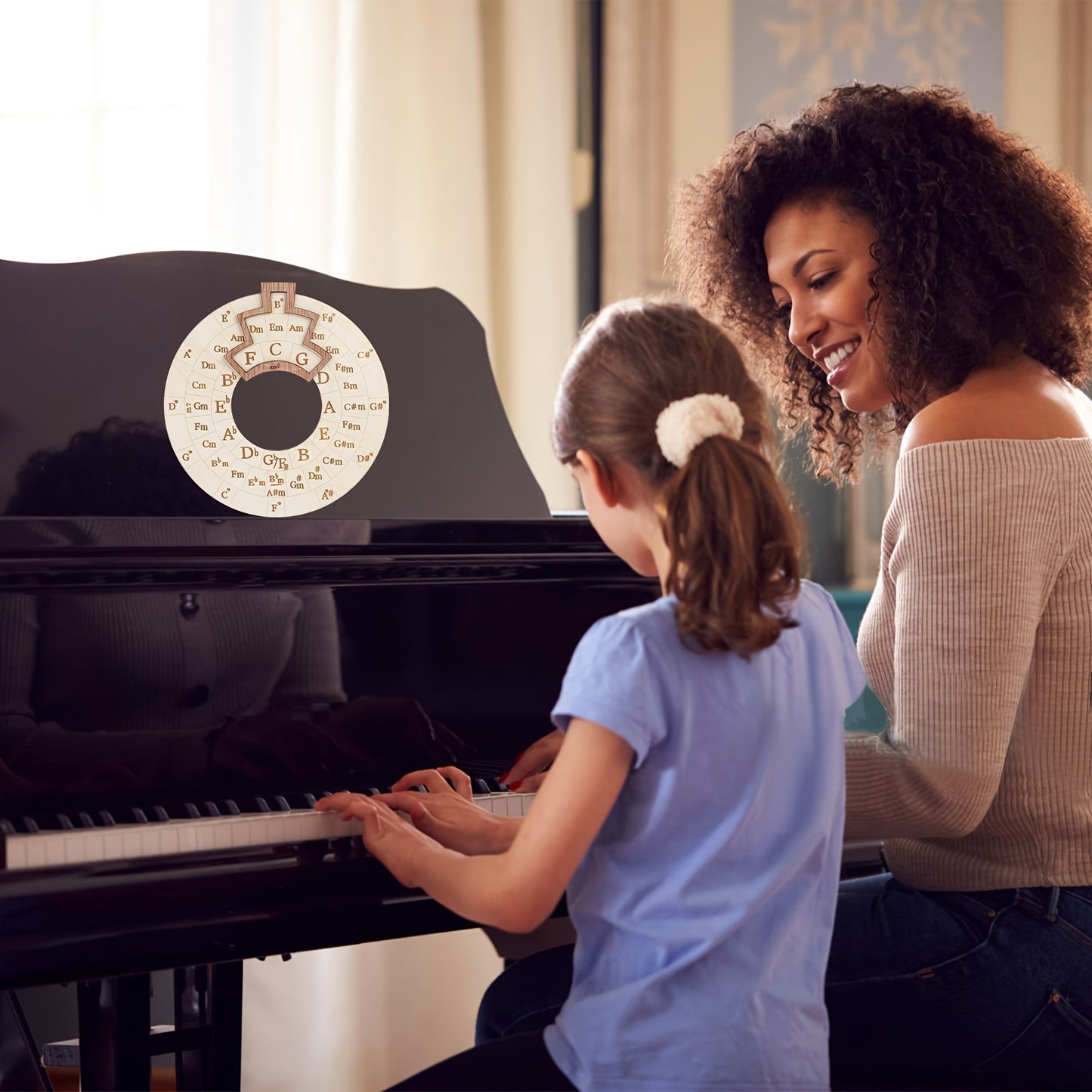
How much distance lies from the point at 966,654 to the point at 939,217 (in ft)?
1.95

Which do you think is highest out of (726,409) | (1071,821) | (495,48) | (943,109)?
(495,48)

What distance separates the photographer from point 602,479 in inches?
45.2

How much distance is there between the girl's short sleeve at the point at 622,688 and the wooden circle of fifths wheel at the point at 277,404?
68cm

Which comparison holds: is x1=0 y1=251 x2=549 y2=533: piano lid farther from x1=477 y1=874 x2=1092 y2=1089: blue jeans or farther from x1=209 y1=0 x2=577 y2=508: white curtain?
x1=209 y1=0 x2=577 y2=508: white curtain

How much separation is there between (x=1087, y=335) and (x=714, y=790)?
3.28 feet

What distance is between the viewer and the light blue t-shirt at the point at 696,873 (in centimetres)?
105

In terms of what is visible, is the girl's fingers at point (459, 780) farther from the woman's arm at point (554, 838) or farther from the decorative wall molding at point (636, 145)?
the decorative wall molding at point (636, 145)

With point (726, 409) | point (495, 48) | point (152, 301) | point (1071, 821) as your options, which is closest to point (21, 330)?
point (152, 301)

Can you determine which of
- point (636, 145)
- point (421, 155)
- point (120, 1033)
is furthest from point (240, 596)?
point (636, 145)

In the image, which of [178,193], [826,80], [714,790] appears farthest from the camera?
[826,80]

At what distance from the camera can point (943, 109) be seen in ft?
5.51

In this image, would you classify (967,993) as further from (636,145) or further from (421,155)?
(636,145)

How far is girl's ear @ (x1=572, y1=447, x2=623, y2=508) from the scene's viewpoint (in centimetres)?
114

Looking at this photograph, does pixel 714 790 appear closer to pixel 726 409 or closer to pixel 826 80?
pixel 726 409
